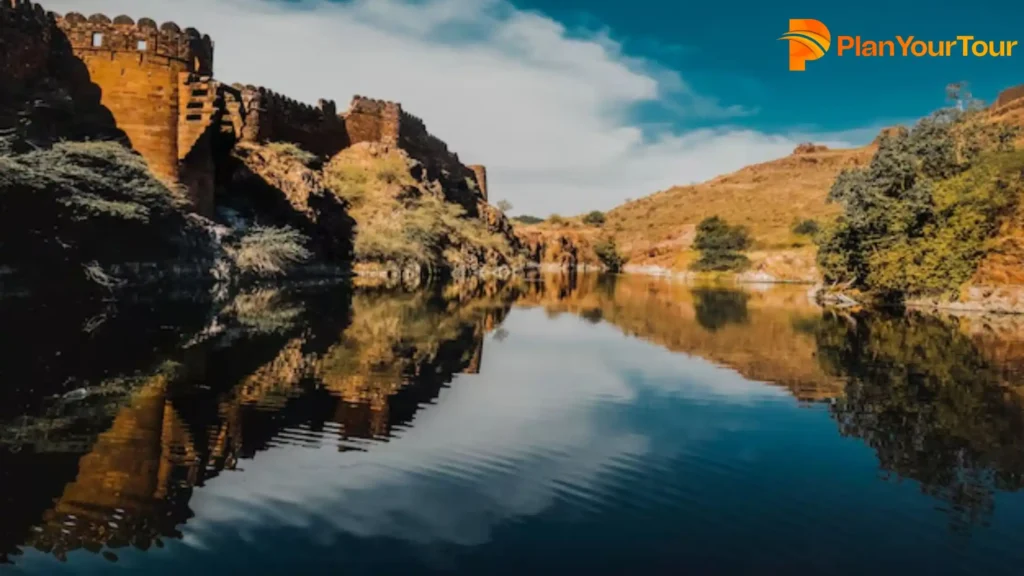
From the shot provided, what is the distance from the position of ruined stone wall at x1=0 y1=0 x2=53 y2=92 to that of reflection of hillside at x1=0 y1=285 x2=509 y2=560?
12461 mm

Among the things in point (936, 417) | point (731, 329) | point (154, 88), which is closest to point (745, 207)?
point (731, 329)

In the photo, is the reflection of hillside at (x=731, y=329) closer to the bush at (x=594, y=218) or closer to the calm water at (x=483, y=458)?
the calm water at (x=483, y=458)

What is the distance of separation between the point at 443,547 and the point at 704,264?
7701 centimetres

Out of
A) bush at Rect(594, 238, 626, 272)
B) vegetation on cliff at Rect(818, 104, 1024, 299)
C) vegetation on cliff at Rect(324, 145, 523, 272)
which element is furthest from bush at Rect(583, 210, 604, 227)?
vegetation on cliff at Rect(818, 104, 1024, 299)

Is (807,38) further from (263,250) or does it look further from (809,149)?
(809,149)

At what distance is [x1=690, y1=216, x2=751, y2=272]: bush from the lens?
76.7 meters

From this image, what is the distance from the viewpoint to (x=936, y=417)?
9.46 metres

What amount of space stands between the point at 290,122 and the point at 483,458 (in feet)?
131

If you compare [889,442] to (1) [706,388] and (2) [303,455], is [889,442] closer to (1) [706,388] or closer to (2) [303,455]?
(1) [706,388]

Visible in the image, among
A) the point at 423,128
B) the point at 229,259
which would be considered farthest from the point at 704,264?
the point at 229,259

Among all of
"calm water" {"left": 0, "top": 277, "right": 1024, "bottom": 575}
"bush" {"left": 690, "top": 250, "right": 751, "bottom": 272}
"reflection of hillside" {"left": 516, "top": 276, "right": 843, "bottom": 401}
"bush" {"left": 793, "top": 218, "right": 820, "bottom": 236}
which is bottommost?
"calm water" {"left": 0, "top": 277, "right": 1024, "bottom": 575}

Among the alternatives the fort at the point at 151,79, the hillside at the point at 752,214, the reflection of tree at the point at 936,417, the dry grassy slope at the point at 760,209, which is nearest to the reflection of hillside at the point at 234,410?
the reflection of tree at the point at 936,417

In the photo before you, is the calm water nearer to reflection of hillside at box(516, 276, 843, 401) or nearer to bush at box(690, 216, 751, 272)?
reflection of hillside at box(516, 276, 843, 401)

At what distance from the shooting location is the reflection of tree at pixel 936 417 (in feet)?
22.4
